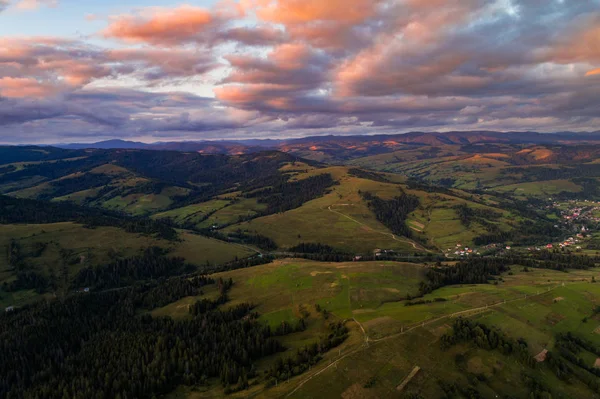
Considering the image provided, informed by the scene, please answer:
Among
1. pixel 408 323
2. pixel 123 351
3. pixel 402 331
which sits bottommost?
pixel 123 351

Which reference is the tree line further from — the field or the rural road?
the rural road

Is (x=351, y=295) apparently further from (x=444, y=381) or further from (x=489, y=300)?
(x=444, y=381)

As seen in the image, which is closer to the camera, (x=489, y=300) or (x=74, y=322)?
(x=489, y=300)

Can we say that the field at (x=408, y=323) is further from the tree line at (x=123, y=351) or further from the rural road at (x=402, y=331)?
the tree line at (x=123, y=351)

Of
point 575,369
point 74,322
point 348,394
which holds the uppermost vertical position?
point 348,394

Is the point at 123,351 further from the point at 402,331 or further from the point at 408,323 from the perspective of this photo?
the point at 408,323

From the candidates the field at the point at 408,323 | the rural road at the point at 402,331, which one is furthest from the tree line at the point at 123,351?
the rural road at the point at 402,331

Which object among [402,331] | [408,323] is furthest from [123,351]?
[408,323]

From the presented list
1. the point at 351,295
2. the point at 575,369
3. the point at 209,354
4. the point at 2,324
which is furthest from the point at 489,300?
the point at 2,324
